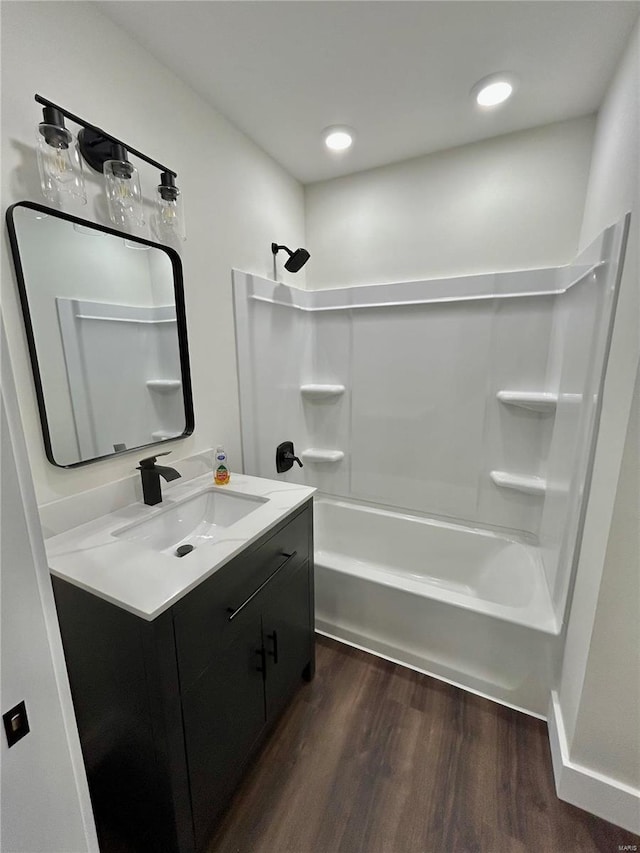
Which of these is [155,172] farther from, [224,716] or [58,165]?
[224,716]

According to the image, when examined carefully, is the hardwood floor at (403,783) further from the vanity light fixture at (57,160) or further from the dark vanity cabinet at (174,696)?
the vanity light fixture at (57,160)

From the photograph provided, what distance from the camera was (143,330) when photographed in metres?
1.31

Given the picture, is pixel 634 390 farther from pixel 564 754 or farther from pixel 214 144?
pixel 214 144

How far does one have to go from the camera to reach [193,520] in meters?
1.39

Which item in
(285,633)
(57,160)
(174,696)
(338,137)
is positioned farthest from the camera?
(338,137)

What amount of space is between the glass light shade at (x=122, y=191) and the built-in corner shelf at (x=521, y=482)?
2.04 metres

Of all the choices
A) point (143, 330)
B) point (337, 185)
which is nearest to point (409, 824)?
point (143, 330)

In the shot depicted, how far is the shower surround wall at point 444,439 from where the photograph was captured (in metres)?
1.44

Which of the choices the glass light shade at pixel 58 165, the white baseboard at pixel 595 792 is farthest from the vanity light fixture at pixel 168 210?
the white baseboard at pixel 595 792

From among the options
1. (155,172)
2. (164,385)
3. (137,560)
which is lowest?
(137,560)

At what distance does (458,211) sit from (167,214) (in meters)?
1.47

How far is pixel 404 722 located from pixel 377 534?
0.98 meters

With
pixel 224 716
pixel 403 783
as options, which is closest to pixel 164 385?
pixel 224 716

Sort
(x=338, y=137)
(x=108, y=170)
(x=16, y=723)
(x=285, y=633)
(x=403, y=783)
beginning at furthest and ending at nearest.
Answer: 1. (x=338, y=137)
2. (x=285, y=633)
3. (x=403, y=783)
4. (x=108, y=170)
5. (x=16, y=723)
